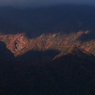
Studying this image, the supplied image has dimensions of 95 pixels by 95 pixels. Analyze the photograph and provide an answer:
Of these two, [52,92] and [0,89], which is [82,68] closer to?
[52,92]

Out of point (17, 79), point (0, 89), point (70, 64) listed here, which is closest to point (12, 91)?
point (0, 89)

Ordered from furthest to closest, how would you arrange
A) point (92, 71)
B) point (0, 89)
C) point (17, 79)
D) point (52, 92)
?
1. point (92, 71)
2. point (17, 79)
3. point (52, 92)
4. point (0, 89)

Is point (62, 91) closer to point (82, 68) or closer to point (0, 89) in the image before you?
point (82, 68)

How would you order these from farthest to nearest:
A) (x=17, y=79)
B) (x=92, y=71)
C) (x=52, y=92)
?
1. (x=92, y=71)
2. (x=17, y=79)
3. (x=52, y=92)

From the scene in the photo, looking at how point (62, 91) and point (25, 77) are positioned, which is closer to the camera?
point (62, 91)

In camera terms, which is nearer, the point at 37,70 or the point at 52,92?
the point at 52,92

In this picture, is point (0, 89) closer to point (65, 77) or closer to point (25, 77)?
point (25, 77)

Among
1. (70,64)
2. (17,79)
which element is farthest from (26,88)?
(70,64)

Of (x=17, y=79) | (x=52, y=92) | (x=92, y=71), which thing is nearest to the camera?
(x=52, y=92)
